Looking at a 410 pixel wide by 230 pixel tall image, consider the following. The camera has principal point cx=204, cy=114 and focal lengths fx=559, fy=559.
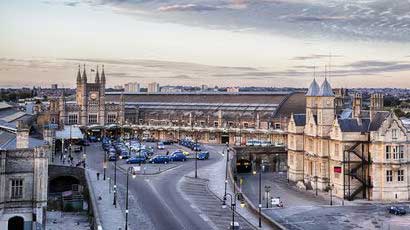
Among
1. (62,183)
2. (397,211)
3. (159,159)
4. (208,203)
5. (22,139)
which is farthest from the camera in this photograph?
(159,159)

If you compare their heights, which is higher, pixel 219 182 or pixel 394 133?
pixel 394 133

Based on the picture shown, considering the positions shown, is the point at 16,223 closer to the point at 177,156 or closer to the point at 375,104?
the point at 177,156

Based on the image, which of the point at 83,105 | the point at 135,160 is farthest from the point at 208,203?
the point at 83,105

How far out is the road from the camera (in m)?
55.9

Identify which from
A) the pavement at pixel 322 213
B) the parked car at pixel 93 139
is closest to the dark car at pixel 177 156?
the pavement at pixel 322 213

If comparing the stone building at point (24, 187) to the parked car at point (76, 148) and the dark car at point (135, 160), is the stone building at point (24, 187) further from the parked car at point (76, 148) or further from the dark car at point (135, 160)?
the parked car at point (76, 148)

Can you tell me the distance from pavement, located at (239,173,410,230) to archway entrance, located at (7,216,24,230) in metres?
25.6

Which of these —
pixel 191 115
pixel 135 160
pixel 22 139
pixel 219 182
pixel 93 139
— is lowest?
pixel 219 182

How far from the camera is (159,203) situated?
64750mm

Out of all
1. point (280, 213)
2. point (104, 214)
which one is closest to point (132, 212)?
point (104, 214)

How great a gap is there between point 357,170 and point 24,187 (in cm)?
4338

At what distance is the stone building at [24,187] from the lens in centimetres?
5084

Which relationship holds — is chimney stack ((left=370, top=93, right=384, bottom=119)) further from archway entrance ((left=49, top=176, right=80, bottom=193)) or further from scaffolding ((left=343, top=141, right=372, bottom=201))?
archway entrance ((left=49, top=176, right=80, bottom=193))

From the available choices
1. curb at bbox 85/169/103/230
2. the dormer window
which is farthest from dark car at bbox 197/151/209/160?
the dormer window
